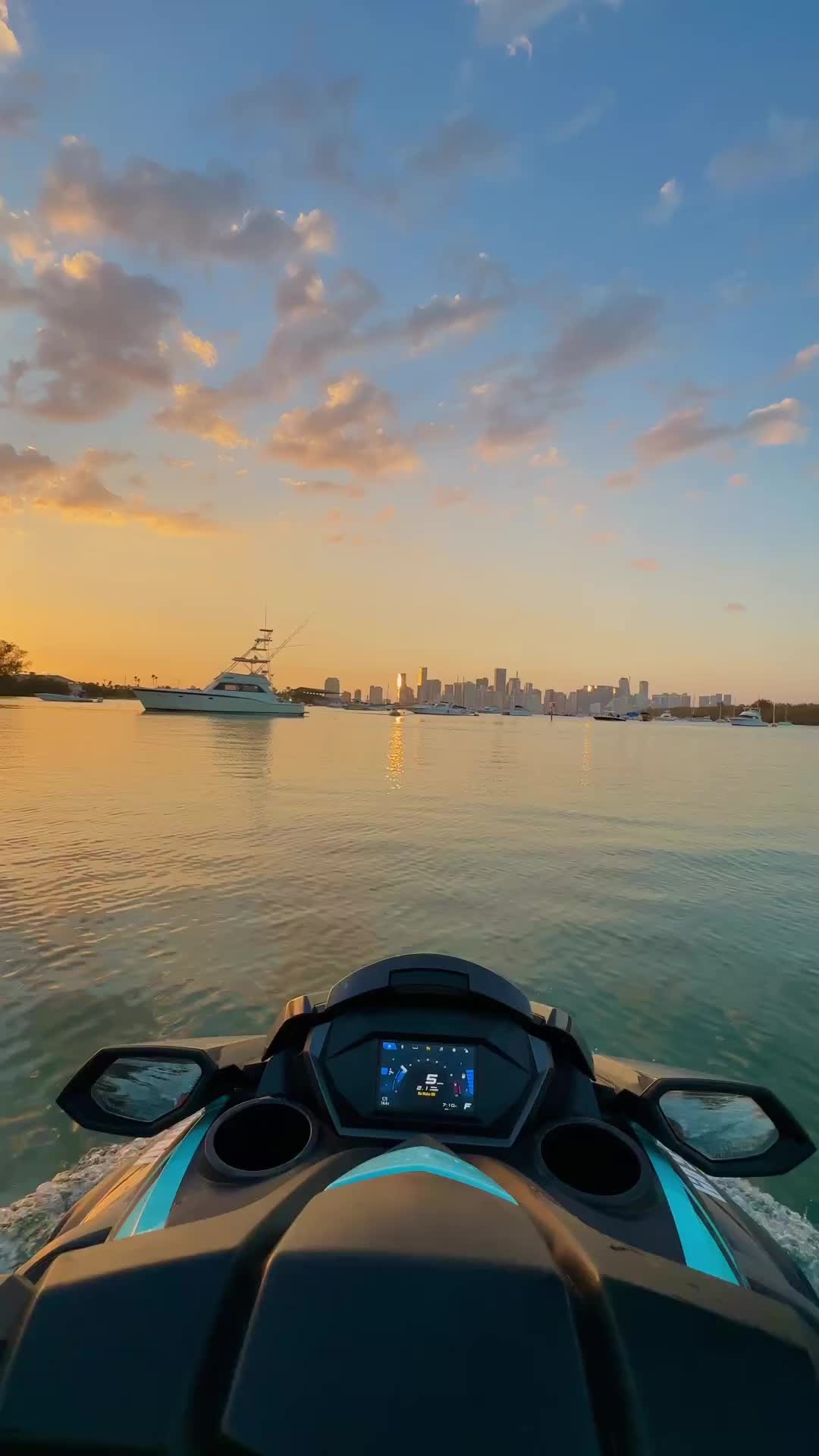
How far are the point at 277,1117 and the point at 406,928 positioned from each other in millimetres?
4942

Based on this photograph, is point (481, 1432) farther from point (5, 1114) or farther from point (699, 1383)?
point (5, 1114)

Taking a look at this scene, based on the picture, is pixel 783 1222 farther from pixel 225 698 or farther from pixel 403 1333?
pixel 225 698

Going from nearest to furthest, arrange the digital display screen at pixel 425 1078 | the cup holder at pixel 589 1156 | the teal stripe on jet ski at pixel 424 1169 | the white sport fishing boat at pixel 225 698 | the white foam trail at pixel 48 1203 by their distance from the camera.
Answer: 1. the teal stripe on jet ski at pixel 424 1169
2. the cup holder at pixel 589 1156
3. the digital display screen at pixel 425 1078
4. the white foam trail at pixel 48 1203
5. the white sport fishing boat at pixel 225 698

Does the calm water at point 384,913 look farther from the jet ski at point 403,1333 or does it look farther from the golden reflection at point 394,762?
the golden reflection at point 394,762

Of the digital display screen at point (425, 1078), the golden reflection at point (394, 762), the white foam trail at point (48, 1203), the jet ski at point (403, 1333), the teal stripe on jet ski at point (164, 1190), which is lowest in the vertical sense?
the white foam trail at point (48, 1203)

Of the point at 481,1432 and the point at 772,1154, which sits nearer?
the point at 481,1432

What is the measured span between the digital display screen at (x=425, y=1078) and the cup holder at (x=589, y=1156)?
253 mm

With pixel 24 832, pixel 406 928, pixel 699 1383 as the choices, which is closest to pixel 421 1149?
pixel 699 1383

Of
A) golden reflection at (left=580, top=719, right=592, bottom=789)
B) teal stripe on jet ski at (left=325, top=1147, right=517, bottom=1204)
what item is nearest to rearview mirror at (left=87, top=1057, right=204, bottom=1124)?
teal stripe on jet ski at (left=325, top=1147, right=517, bottom=1204)

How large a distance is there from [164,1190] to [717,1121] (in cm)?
168

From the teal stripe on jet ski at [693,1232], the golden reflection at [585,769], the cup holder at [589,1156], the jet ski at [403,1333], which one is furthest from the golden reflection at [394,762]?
the jet ski at [403,1333]

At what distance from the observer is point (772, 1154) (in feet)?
7.04

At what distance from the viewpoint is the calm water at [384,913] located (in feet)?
15.5

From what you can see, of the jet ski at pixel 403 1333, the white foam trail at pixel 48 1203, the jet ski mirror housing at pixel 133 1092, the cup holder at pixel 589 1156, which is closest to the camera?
the jet ski at pixel 403 1333
